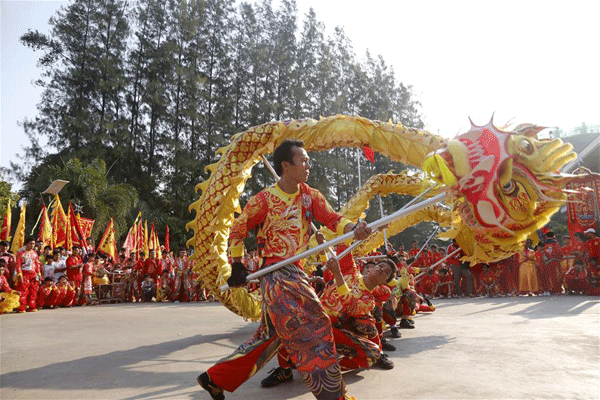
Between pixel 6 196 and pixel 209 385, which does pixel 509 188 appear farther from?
pixel 6 196

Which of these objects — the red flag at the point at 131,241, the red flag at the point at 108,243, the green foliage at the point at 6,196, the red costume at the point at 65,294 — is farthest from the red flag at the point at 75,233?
the green foliage at the point at 6,196

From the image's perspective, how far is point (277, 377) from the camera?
11.8 ft

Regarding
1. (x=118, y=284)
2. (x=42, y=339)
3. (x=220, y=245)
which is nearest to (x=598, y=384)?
(x=220, y=245)

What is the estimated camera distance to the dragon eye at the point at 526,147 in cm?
361

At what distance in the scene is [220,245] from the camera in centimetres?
554

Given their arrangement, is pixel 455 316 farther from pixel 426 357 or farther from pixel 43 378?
pixel 43 378

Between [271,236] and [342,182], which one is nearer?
[271,236]

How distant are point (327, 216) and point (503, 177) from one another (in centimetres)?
138

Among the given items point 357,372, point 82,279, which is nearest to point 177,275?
point 82,279

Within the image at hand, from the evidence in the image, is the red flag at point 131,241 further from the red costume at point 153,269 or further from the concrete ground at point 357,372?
the concrete ground at point 357,372

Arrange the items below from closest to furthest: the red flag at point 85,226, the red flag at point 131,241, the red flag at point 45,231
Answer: the red flag at point 45,231
the red flag at point 85,226
the red flag at point 131,241

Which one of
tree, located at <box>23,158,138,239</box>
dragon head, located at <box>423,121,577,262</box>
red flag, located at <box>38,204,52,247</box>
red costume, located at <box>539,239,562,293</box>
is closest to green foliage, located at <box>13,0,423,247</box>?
tree, located at <box>23,158,138,239</box>

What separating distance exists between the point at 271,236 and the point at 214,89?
22407mm

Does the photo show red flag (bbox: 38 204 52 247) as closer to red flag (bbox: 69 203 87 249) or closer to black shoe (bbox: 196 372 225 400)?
red flag (bbox: 69 203 87 249)
